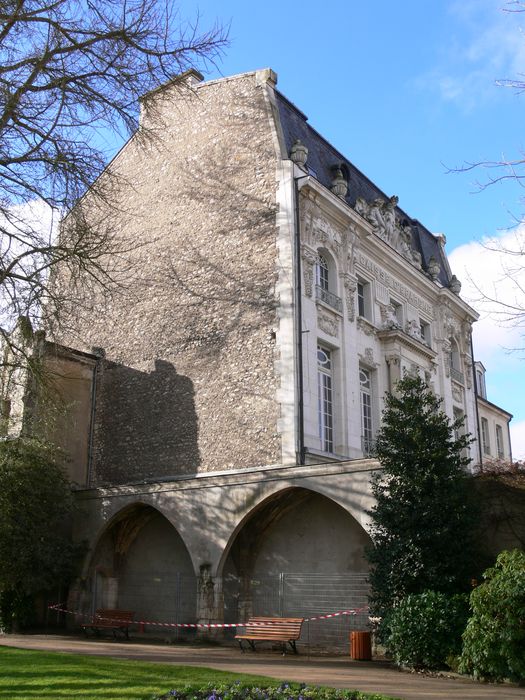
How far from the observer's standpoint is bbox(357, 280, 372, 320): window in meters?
23.7

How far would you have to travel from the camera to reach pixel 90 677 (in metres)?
9.53

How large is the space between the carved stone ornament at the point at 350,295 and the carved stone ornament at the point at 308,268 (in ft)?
6.26

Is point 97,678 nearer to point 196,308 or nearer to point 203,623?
point 203,623

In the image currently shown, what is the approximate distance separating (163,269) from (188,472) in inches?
244

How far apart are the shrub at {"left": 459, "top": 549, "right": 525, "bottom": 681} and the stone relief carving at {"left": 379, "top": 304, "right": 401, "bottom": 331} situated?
503 inches

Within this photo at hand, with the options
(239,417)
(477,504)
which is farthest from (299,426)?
(477,504)

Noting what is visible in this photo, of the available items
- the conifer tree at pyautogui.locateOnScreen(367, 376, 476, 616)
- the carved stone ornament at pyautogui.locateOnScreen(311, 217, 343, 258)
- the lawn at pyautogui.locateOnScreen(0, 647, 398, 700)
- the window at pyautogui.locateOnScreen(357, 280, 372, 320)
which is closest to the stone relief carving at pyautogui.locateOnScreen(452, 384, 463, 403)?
the window at pyautogui.locateOnScreen(357, 280, 372, 320)

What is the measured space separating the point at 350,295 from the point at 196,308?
4391mm

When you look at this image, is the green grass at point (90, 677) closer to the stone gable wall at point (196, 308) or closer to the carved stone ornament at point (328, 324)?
the stone gable wall at point (196, 308)

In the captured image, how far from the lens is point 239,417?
19.5m

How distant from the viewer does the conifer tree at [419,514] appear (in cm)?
1323

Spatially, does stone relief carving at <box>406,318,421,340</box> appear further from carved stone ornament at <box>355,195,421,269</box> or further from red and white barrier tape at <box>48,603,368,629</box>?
red and white barrier tape at <box>48,603,368,629</box>

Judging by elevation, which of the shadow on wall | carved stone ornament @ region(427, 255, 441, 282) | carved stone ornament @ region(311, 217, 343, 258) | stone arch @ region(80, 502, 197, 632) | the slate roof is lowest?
stone arch @ region(80, 502, 197, 632)

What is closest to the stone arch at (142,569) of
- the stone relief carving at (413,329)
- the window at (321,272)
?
the window at (321,272)
